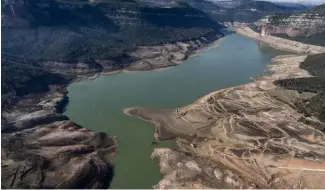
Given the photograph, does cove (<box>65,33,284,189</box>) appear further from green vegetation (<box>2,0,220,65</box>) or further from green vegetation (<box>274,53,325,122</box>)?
green vegetation (<box>2,0,220,65</box>)

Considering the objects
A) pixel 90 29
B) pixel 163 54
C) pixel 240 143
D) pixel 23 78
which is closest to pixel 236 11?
pixel 90 29

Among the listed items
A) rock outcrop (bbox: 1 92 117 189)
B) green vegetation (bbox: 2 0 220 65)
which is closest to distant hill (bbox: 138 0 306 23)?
green vegetation (bbox: 2 0 220 65)

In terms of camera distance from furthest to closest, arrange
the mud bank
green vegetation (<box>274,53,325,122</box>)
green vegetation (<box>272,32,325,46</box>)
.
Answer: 1. green vegetation (<box>272,32,325,46</box>)
2. the mud bank
3. green vegetation (<box>274,53,325,122</box>)

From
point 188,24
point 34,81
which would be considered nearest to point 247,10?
point 188,24

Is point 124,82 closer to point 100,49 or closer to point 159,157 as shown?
point 100,49

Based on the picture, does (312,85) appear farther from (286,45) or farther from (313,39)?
(286,45)
